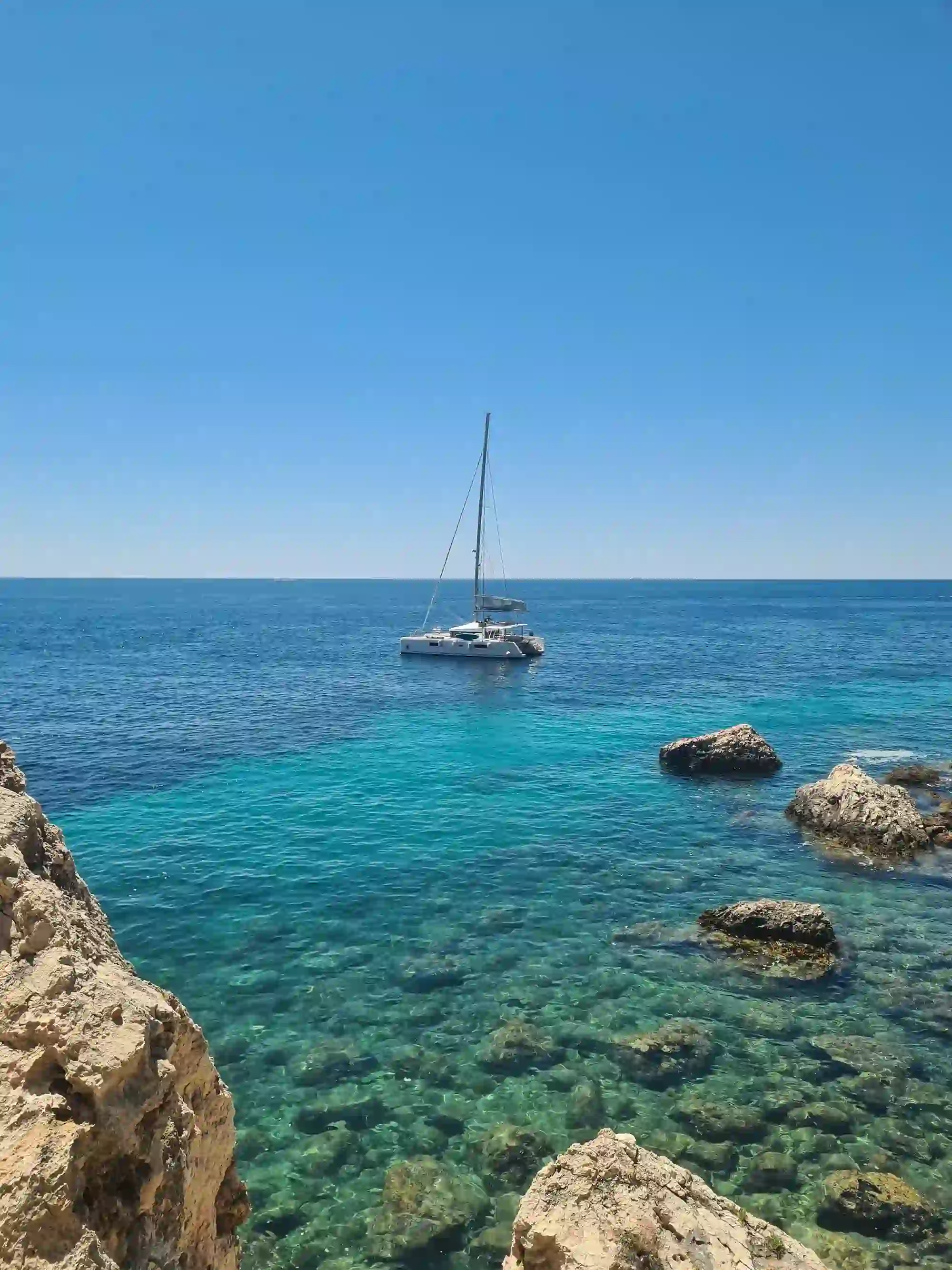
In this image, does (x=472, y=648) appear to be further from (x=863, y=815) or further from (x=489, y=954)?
(x=489, y=954)

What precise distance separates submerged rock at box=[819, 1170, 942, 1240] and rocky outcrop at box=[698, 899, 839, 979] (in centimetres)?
631

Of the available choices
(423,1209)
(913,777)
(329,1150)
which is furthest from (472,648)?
(423,1209)

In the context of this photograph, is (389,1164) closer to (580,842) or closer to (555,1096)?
(555,1096)

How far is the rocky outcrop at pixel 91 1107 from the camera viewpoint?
477cm

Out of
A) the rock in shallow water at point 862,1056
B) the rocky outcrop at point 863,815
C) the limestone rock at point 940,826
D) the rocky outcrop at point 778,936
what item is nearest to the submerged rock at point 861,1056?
the rock in shallow water at point 862,1056

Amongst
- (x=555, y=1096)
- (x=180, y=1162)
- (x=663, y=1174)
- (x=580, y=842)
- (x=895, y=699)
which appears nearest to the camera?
(x=180, y=1162)

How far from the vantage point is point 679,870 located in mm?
24359

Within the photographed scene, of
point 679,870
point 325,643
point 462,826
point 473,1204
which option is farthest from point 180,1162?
point 325,643

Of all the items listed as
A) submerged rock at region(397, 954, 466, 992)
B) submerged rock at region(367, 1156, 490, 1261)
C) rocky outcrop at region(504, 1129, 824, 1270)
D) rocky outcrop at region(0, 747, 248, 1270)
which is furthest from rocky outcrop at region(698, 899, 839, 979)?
rocky outcrop at region(0, 747, 248, 1270)

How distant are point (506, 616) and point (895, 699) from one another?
129339 mm

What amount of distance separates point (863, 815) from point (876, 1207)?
17639 mm

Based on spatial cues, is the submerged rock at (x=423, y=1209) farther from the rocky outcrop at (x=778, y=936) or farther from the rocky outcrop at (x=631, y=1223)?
the rocky outcrop at (x=778, y=936)

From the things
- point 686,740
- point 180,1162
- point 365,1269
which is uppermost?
point 180,1162

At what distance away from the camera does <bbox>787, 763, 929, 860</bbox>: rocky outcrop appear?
86.1 ft
